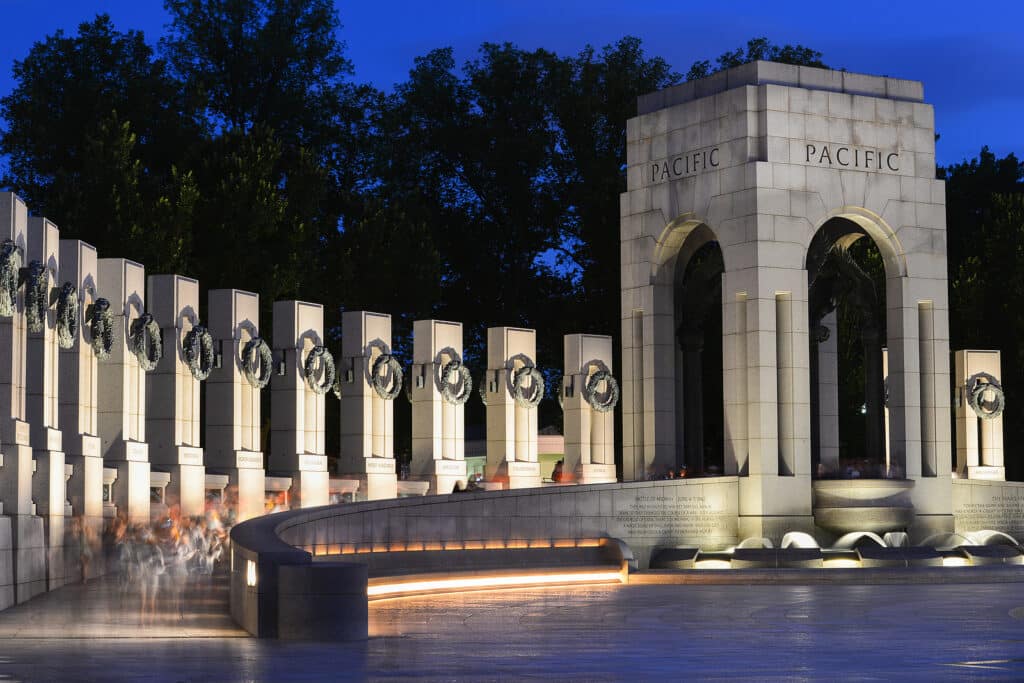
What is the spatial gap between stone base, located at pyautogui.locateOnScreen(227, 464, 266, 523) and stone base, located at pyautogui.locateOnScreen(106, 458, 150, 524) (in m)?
3.08

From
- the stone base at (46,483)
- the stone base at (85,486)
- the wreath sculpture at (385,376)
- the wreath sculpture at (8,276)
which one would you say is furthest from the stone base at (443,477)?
the wreath sculpture at (8,276)

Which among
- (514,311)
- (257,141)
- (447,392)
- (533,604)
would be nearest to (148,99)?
(257,141)

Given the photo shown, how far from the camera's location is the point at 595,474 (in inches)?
1612

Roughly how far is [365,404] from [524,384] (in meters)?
4.15

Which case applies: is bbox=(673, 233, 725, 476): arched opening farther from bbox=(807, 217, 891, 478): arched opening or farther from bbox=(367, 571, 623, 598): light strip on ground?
bbox=(367, 571, 623, 598): light strip on ground

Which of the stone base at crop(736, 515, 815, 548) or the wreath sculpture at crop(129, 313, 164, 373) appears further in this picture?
the stone base at crop(736, 515, 815, 548)

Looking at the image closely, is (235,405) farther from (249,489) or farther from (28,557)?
(28,557)

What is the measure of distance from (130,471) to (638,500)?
37.6ft

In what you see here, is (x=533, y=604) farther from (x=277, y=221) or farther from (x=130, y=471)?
(x=277, y=221)

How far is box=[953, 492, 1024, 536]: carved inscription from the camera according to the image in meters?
40.9

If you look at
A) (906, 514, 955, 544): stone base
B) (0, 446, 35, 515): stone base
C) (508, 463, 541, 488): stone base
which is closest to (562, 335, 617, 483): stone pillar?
(508, 463, 541, 488): stone base

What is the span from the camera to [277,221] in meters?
53.9

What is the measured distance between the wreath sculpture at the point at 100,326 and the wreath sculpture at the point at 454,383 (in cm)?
995

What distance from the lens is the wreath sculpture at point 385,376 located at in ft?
124
